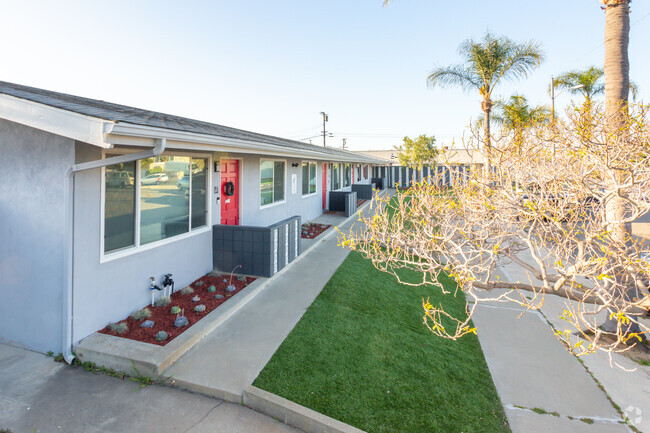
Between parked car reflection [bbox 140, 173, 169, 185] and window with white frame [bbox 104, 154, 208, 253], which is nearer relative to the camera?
window with white frame [bbox 104, 154, 208, 253]

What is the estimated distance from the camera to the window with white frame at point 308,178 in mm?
12250

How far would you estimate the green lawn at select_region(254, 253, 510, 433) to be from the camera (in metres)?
3.20

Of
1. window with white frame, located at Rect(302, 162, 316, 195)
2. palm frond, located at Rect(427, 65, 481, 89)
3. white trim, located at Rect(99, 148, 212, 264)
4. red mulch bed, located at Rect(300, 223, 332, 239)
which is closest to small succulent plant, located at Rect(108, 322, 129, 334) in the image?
white trim, located at Rect(99, 148, 212, 264)

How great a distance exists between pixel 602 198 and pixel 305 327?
3609mm

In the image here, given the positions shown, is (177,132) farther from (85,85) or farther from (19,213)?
(85,85)

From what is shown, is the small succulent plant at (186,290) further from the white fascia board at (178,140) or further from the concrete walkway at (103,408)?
the white fascia board at (178,140)

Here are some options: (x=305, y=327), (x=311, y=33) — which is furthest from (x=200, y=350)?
(x=311, y=33)

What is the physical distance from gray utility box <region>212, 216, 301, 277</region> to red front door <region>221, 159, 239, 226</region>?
2.05 feet

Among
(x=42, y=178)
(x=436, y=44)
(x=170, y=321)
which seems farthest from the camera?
(x=436, y=44)

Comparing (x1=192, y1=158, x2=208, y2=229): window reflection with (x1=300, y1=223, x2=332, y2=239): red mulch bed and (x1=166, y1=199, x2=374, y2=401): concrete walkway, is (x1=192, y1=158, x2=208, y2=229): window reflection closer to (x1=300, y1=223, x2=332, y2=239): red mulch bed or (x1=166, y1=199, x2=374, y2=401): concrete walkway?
(x1=166, y1=199, x2=374, y2=401): concrete walkway

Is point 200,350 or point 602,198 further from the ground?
point 602,198

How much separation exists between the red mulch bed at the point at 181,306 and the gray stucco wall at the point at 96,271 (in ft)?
0.69

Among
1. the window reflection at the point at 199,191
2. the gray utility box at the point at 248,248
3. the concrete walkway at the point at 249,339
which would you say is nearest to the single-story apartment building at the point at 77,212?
the window reflection at the point at 199,191

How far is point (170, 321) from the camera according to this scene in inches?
181
